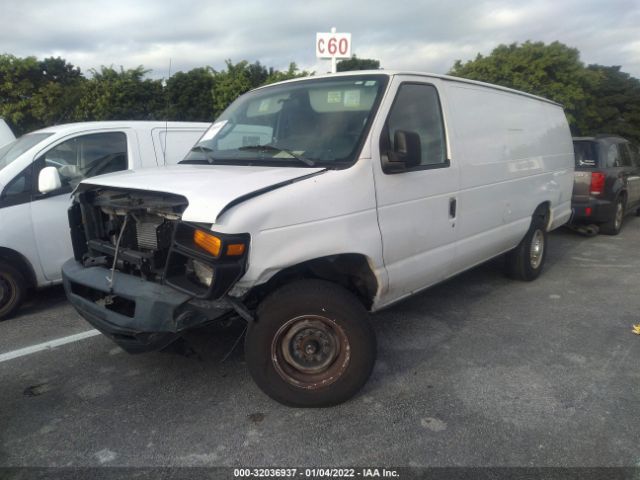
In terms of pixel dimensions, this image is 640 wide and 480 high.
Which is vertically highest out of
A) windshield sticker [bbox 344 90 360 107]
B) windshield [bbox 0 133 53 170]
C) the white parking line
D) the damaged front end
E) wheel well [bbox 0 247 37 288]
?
windshield sticker [bbox 344 90 360 107]

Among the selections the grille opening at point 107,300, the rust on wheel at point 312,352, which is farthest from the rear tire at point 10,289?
the rust on wheel at point 312,352

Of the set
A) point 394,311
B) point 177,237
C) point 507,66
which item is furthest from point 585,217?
point 507,66

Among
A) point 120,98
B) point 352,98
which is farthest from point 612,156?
point 120,98

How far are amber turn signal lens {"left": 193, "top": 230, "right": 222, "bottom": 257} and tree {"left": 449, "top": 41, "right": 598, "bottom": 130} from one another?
22.4 m

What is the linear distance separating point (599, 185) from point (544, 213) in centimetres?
336

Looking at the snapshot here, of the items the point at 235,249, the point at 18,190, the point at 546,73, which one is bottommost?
the point at 235,249

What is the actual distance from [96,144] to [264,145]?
2778 mm

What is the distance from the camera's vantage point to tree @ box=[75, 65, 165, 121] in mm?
10247

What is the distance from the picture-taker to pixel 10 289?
15.6 feet

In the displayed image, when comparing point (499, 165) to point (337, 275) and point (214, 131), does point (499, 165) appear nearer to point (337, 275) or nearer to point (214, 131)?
point (337, 275)

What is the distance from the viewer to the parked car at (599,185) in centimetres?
838

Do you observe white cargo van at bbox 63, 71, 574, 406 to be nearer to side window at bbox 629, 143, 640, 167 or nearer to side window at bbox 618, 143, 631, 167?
side window at bbox 618, 143, 631, 167

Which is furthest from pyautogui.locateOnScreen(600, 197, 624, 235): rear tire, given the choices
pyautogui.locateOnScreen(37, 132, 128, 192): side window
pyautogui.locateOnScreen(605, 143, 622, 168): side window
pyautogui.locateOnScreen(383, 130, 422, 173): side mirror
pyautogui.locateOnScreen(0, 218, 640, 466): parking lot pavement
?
pyautogui.locateOnScreen(37, 132, 128, 192): side window

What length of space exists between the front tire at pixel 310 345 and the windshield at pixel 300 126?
35.5 inches
